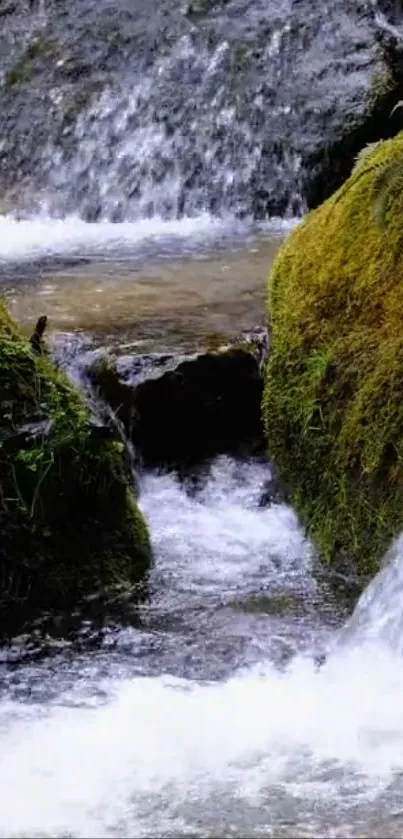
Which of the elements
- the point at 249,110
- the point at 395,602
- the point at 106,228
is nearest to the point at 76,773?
the point at 395,602

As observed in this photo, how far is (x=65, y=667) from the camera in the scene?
478cm

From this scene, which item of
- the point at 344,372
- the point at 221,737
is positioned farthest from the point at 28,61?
the point at 221,737

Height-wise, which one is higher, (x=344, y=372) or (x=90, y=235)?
(x=90, y=235)

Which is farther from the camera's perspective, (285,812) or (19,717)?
(19,717)

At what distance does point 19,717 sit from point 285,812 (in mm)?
1229

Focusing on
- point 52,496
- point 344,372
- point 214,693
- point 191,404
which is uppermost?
point 344,372

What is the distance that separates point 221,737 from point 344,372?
6.41ft

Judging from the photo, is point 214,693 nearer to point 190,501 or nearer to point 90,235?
point 190,501

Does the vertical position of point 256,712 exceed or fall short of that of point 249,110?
it falls short

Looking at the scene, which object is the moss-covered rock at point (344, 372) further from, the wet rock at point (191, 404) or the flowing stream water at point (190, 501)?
the wet rock at point (191, 404)

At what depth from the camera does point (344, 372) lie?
5539 mm

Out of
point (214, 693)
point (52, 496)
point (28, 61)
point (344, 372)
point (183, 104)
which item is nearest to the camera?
point (214, 693)

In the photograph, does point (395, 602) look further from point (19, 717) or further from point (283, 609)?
point (19, 717)

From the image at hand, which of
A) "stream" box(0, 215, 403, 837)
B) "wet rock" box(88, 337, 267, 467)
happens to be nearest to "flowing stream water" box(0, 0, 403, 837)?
"stream" box(0, 215, 403, 837)
